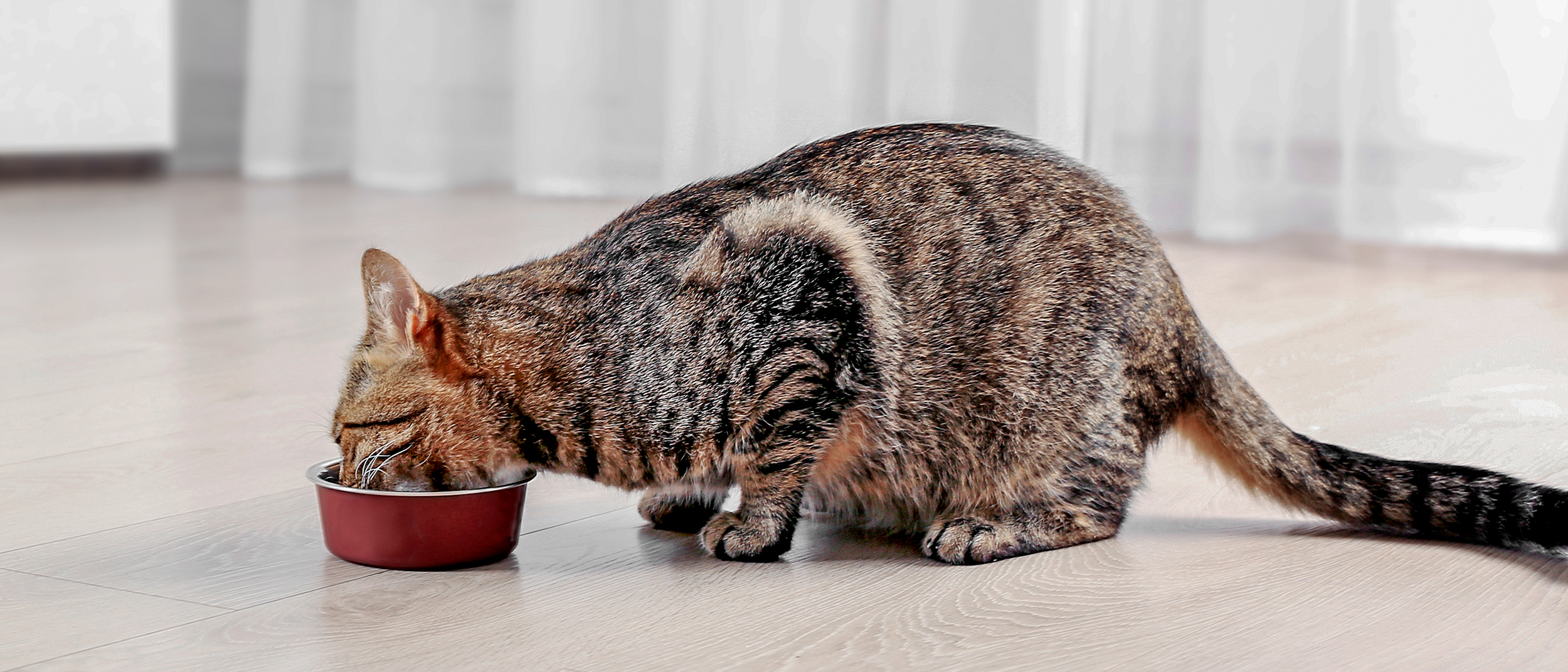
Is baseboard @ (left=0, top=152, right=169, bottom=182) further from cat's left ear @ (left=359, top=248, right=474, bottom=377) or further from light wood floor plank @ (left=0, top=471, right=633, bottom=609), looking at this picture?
cat's left ear @ (left=359, top=248, right=474, bottom=377)

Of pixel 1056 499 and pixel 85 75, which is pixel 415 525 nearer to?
pixel 1056 499

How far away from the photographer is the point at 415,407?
1658 mm

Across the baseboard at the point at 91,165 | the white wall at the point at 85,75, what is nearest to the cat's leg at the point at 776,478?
the white wall at the point at 85,75

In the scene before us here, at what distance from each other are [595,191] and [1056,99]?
1.79m

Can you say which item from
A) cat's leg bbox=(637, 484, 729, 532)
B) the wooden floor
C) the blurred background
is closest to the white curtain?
the blurred background

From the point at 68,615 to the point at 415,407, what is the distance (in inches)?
15.6

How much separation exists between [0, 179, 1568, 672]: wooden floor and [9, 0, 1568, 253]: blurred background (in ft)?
3.25

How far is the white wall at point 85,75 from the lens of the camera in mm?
5426

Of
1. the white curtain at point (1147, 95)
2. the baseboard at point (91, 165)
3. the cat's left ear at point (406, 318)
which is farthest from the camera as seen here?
the baseboard at point (91, 165)

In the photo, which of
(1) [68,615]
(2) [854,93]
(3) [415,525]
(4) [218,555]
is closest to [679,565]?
(3) [415,525]

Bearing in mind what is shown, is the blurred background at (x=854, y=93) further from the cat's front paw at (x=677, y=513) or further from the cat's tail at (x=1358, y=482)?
the cat's front paw at (x=677, y=513)

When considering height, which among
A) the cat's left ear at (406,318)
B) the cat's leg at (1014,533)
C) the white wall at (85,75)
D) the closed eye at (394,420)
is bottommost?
the cat's leg at (1014,533)

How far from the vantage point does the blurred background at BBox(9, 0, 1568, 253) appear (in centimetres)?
Result: 400

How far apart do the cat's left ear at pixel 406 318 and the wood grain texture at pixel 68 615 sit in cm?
34
